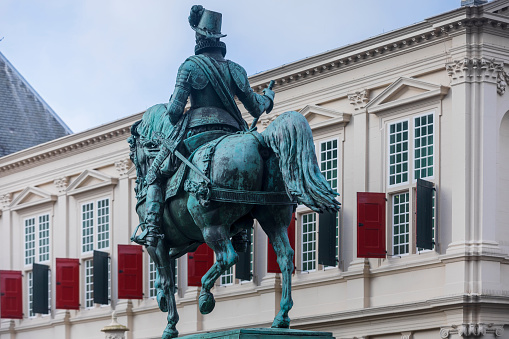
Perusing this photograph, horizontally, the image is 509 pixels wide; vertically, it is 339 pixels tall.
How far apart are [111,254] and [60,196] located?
134 inches

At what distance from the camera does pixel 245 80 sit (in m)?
13.2

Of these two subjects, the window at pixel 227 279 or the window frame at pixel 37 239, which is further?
the window frame at pixel 37 239

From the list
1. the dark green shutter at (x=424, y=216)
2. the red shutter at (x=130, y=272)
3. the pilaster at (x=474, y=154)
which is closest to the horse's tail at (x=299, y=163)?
the pilaster at (x=474, y=154)

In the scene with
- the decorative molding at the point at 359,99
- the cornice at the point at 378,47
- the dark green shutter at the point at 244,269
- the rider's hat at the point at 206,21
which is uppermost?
the cornice at the point at 378,47

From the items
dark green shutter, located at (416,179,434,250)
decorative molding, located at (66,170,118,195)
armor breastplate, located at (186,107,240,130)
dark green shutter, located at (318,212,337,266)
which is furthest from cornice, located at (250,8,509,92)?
armor breastplate, located at (186,107,240,130)

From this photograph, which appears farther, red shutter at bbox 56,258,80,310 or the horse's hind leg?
red shutter at bbox 56,258,80,310

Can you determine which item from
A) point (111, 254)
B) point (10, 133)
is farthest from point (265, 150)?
point (10, 133)

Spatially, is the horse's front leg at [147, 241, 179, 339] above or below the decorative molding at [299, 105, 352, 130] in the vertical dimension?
below

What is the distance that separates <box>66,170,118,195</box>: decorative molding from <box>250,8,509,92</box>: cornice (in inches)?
306

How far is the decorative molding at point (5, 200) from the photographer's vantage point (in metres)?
48.9

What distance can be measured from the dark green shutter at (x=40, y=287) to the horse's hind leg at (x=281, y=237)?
3464 cm

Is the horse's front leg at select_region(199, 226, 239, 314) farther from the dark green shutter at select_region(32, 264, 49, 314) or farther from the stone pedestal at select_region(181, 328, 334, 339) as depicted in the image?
the dark green shutter at select_region(32, 264, 49, 314)

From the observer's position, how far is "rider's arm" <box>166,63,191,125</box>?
12914 mm

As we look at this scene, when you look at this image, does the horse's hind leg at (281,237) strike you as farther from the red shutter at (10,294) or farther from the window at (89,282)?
the red shutter at (10,294)
